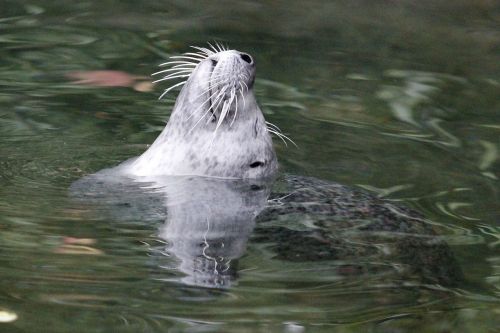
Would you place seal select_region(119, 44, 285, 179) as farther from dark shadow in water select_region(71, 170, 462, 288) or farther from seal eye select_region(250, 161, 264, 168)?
dark shadow in water select_region(71, 170, 462, 288)

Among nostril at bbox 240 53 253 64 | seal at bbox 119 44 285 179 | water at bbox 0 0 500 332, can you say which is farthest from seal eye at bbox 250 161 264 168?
nostril at bbox 240 53 253 64

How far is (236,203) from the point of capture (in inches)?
253

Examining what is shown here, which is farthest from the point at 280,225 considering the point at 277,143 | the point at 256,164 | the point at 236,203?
the point at 277,143

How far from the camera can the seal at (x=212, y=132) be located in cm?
676

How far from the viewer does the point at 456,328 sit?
16.8ft

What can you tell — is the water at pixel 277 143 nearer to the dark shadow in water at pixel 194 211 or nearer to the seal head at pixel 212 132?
the dark shadow in water at pixel 194 211

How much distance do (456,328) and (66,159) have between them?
10.0 feet

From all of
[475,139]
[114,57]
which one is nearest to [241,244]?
[475,139]

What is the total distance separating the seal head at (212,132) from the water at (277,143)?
515 millimetres

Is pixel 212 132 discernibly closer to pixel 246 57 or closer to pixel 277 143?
pixel 246 57

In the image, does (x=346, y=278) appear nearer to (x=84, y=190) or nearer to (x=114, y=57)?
(x=84, y=190)

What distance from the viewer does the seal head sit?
676cm

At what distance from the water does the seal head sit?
0.52m

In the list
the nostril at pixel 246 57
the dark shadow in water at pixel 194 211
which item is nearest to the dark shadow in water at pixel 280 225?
the dark shadow in water at pixel 194 211
